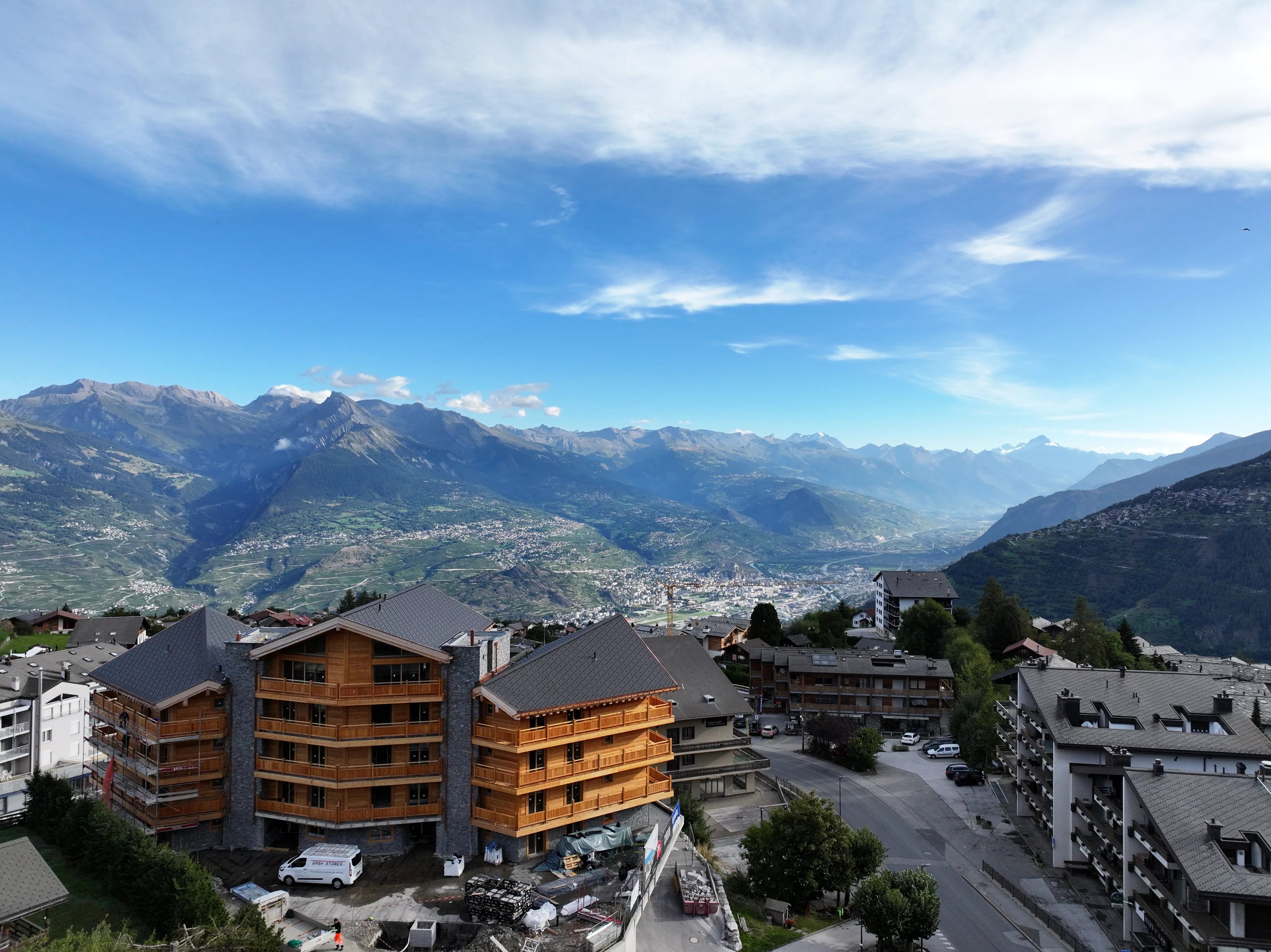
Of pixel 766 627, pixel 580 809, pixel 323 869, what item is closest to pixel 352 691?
pixel 323 869

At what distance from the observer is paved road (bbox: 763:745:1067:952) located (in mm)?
36719

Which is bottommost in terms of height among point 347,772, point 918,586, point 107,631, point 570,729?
point 107,631

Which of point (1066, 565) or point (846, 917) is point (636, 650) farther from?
point (1066, 565)

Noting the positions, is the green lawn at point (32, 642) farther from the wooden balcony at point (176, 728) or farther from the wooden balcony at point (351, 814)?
the wooden balcony at point (351, 814)

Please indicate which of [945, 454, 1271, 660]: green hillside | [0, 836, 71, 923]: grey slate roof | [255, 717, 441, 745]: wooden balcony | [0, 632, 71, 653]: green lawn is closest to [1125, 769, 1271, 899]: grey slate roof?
[255, 717, 441, 745]: wooden balcony

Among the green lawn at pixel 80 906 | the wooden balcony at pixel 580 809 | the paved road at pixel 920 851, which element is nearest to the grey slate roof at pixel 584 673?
the wooden balcony at pixel 580 809

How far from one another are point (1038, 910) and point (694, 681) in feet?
86.4

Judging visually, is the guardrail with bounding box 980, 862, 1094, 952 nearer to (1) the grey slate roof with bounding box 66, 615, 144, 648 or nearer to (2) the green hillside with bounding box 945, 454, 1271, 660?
(1) the grey slate roof with bounding box 66, 615, 144, 648

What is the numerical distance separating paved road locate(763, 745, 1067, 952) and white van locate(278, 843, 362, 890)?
29.0m

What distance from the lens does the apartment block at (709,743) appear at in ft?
177

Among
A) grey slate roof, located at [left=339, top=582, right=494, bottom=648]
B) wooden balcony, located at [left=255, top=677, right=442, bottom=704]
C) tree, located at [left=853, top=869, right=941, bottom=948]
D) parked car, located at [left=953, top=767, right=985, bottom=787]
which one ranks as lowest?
parked car, located at [left=953, top=767, right=985, bottom=787]

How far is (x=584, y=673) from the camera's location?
3816 cm

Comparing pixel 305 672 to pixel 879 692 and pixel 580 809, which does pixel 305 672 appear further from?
pixel 879 692

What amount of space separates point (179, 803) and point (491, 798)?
1565cm
